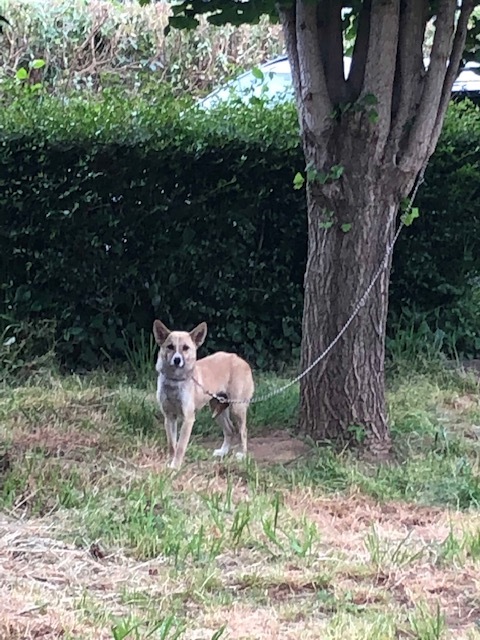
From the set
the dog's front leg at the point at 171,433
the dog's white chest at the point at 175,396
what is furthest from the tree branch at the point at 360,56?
the dog's front leg at the point at 171,433

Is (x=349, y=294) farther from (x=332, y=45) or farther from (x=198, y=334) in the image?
(x=332, y=45)

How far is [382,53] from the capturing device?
6.06 m

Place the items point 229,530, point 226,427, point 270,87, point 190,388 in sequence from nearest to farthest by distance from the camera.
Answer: point 229,530, point 190,388, point 226,427, point 270,87

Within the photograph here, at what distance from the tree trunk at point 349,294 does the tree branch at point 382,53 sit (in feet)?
1.01

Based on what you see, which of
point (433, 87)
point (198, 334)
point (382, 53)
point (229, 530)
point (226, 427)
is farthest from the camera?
point (226, 427)

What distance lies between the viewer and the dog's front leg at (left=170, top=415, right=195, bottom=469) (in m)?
6.02

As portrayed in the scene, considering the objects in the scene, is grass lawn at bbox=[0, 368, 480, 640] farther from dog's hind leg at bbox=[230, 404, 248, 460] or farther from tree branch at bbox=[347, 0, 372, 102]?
tree branch at bbox=[347, 0, 372, 102]

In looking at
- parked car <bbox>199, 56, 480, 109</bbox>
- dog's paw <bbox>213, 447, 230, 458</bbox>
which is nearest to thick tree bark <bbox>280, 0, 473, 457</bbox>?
dog's paw <bbox>213, 447, 230, 458</bbox>

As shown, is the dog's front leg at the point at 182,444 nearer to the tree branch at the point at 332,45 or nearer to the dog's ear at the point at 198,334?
the dog's ear at the point at 198,334

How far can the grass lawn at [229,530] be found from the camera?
152 inches

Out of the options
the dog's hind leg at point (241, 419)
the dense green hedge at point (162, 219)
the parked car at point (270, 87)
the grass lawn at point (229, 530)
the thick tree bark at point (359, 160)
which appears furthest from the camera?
the parked car at point (270, 87)

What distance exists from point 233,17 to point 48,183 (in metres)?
2.56

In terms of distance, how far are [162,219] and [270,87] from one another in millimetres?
3328

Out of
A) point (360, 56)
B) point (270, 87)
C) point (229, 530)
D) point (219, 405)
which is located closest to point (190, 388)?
point (219, 405)
